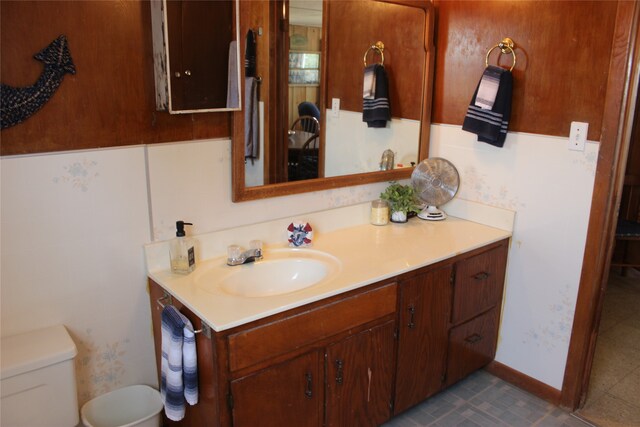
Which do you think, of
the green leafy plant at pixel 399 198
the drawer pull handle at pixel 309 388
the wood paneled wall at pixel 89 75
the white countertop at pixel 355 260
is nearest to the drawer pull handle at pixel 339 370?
the drawer pull handle at pixel 309 388

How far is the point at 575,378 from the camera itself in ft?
7.65

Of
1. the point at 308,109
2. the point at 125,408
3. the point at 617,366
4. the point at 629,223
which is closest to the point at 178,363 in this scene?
the point at 125,408

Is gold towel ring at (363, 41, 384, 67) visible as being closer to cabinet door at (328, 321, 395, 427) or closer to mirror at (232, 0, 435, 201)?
mirror at (232, 0, 435, 201)

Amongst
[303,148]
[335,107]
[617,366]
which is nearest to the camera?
[303,148]

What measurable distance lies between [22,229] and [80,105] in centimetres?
42

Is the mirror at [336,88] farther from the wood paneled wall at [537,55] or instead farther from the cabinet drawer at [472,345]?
the cabinet drawer at [472,345]

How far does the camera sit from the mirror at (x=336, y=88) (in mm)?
2002

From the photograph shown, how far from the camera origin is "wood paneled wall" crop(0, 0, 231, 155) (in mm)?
1516

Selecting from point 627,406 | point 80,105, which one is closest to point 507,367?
point 627,406

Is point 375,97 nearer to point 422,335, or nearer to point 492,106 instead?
point 492,106

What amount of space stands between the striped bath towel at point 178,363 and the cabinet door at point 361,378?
0.47 metres

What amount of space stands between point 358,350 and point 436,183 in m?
1.04

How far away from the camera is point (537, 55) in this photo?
2.22 meters

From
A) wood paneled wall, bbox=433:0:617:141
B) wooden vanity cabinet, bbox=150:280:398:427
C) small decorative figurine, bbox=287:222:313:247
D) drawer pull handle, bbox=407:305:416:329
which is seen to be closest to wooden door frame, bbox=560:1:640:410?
wood paneled wall, bbox=433:0:617:141
